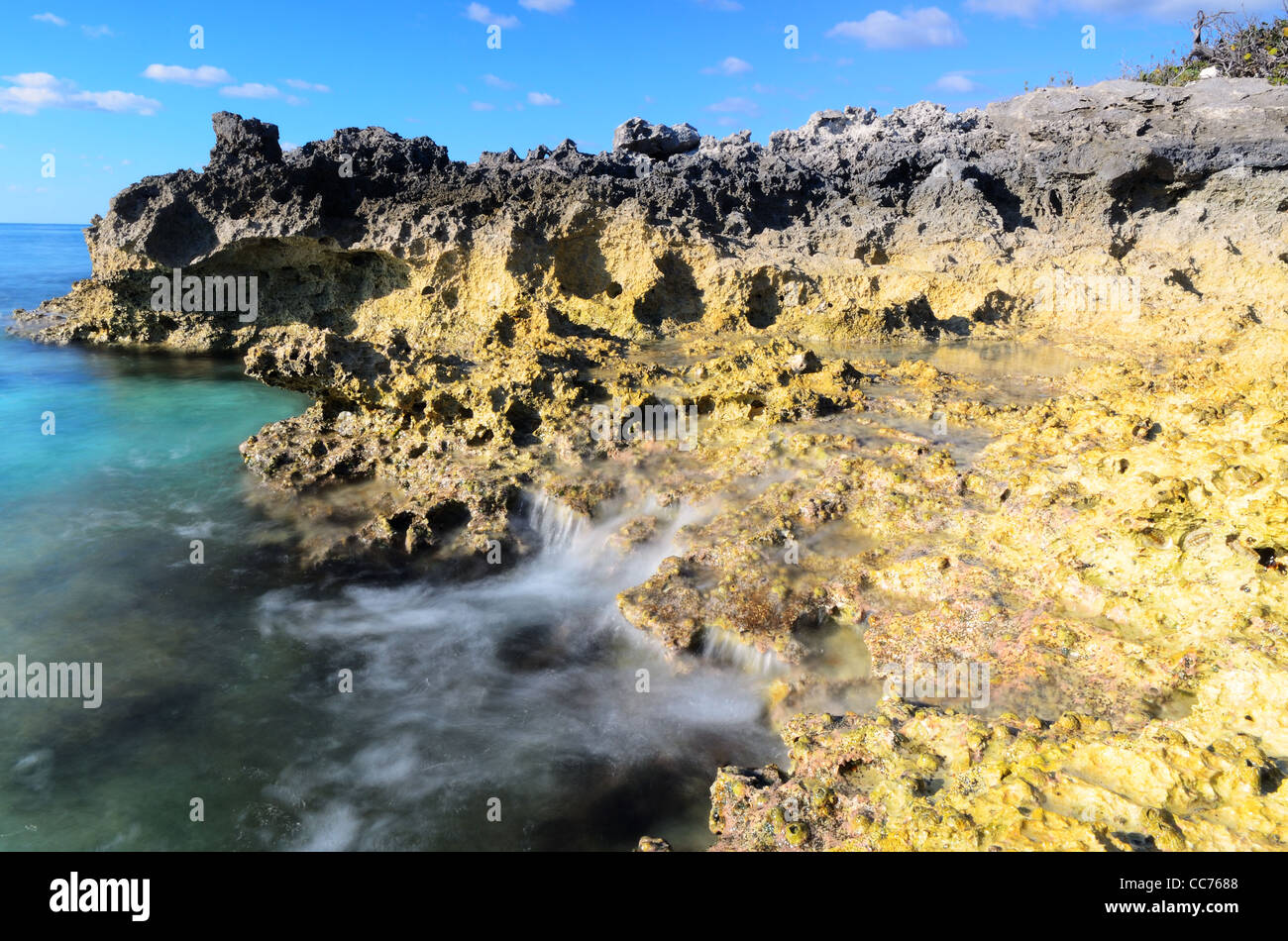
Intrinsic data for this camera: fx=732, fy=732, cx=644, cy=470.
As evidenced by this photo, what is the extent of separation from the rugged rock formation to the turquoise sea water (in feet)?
2.09

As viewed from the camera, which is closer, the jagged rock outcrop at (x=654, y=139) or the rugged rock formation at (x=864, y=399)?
the rugged rock formation at (x=864, y=399)

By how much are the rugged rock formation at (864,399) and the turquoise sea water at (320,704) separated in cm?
64

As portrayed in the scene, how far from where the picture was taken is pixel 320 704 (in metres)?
5.82

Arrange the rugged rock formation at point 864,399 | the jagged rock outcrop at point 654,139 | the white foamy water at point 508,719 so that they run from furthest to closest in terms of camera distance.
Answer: the jagged rock outcrop at point 654,139 → the white foamy water at point 508,719 → the rugged rock formation at point 864,399

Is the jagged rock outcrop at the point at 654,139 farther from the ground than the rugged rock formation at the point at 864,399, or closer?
farther from the ground

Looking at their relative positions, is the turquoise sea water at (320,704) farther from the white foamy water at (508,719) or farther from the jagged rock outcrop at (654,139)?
the jagged rock outcrop at (654,139)

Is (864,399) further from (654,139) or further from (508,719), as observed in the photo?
(654,139)

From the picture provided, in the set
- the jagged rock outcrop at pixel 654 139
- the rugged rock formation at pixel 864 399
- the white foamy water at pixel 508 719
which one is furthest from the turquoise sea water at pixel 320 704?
the jagged rock outcrop at pixel 654 139

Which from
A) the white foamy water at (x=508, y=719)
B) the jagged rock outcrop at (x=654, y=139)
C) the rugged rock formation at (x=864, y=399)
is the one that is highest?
the jagged rock outcrop at (x=654, y=139)

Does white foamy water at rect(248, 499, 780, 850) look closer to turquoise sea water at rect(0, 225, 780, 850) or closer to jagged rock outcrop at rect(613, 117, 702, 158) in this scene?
turquoise sea water at rect(0, 225, 780, 850)

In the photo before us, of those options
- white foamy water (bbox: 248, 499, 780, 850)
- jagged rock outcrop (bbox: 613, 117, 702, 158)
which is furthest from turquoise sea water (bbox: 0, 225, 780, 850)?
jagged rock outcrop (bbox: 613, 117, 702, 158)

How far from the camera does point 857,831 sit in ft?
11.7

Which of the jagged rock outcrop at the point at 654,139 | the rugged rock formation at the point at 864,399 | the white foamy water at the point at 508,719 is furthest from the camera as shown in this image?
the jagged rock outcrop at the point at 654,139

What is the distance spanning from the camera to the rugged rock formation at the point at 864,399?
3975 millimetres
